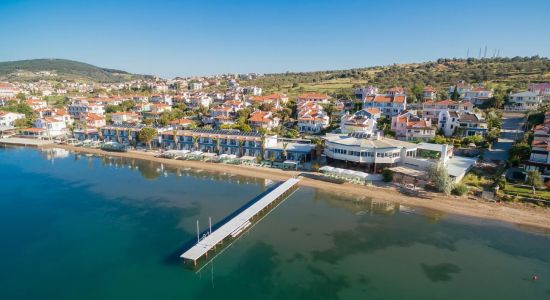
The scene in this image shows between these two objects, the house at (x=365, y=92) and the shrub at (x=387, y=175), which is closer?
the shrub at (x=387, y=175)

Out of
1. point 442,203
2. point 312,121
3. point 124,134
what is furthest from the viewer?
point 312,121

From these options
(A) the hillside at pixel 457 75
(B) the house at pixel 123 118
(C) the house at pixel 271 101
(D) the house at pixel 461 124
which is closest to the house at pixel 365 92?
(A) the hillside at pixel 457 75

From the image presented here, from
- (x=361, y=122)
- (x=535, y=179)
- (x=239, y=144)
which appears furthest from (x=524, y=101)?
(x=239, y=144)

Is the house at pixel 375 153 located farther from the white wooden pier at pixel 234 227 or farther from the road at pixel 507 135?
the white wooden pier at pixel 234 227

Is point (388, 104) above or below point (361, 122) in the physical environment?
above

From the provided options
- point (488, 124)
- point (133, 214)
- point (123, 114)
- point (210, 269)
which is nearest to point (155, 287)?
point (210, 269)

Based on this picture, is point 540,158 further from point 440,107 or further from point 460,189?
point 440,107

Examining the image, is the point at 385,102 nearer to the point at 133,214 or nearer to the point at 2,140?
the point at 133,214
